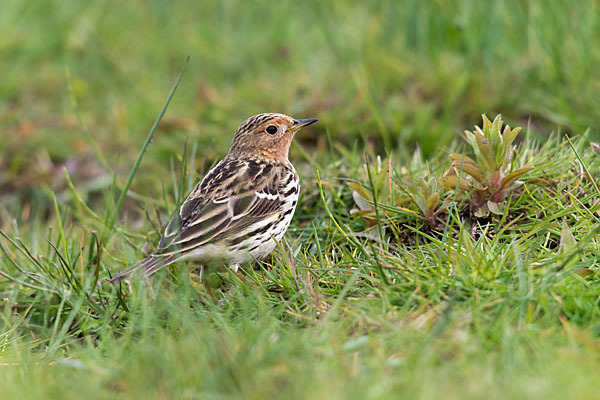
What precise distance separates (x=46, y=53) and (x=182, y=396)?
7251mm

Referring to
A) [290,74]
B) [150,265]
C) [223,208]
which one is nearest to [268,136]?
[223,208]

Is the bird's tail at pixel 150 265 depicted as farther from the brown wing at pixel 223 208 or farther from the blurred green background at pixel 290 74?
the blurred green background at pixel 290 74

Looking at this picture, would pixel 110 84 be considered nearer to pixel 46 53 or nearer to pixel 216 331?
pixel 46 53

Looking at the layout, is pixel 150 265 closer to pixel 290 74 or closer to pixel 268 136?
pixel 268 136

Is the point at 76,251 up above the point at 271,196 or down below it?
below

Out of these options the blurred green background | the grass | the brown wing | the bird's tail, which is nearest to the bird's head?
the grass

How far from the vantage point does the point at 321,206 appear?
206 inches

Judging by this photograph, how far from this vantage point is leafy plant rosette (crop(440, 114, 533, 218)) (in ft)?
14.1

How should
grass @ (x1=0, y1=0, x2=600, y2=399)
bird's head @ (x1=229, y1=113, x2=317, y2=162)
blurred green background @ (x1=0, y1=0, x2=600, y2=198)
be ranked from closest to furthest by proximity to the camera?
grass @ (x1=0, y1=0, x2=600, y2=399), bird's head @ (x1=229, y1=113, x2=317, y2=162), blurred green background @ (x1=0, y1=0, x2=600, y2=198)

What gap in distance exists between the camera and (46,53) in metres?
9.05

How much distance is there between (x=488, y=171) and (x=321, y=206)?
133cm

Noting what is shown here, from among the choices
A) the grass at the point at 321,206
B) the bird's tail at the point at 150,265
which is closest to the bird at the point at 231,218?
the bird's tail at the point at 150,265

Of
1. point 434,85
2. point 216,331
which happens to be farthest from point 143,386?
point 434,85

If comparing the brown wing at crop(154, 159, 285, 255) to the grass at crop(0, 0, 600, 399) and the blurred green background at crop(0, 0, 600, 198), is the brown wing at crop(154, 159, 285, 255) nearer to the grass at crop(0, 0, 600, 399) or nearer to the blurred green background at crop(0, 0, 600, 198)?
the grass at crop(0, 0, 600, 399)
